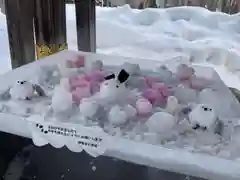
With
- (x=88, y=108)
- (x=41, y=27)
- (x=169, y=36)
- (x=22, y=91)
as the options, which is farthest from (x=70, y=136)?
(x=41, y=27)

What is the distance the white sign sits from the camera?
57 cm

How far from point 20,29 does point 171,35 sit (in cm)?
49

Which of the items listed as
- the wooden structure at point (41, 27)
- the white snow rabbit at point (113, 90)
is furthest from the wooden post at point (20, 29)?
the white snow rabbit at point (113, 90)

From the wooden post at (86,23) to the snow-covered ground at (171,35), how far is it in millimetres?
19

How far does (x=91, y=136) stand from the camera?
0.57 meters

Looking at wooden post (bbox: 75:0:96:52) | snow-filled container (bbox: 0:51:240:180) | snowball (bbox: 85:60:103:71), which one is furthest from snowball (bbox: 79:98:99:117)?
wooden post (bbox: 75:0:96:52)

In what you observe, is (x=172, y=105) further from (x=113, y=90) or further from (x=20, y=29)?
(x=20, y=29)

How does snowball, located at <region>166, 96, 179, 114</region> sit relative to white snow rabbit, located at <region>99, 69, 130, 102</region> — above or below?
below

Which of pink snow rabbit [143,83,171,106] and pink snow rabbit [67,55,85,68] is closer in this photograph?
pink snow rabbit [143,83,171,106]

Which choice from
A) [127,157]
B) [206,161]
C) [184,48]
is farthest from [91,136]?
[184,48]

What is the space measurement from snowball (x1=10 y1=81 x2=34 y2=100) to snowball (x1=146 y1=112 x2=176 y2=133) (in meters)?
0.24

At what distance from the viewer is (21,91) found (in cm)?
69

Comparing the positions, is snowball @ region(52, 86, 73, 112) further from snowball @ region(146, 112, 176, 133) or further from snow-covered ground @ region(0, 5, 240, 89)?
snow-covered ground @ region(0, 5, 240, 89)

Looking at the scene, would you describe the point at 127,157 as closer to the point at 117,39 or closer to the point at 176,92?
the point at 176,92
